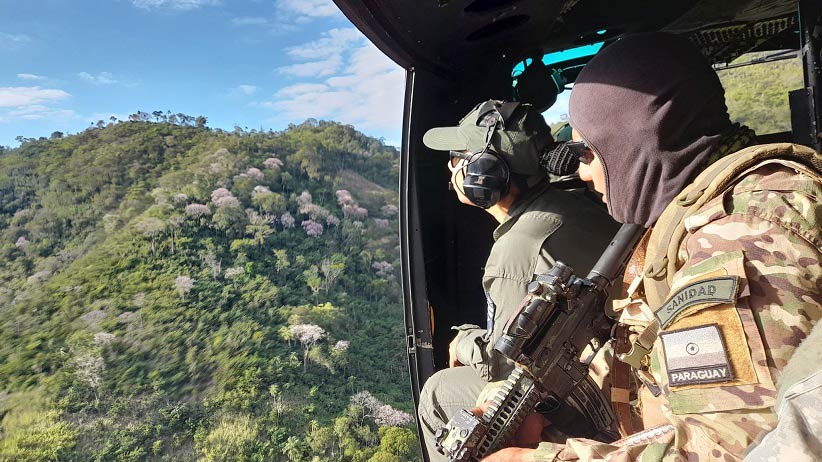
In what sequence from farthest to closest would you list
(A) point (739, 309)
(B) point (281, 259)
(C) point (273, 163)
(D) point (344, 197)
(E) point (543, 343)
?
(C) point (273, 163) → (D) point (344, 197) → (B) point (281, 259) → (E) point (543, 343) → (A) point (739, 309)

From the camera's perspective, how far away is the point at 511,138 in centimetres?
236

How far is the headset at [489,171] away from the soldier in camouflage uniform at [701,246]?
0.85 metres

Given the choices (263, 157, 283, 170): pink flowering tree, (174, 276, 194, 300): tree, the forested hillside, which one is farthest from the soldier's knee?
(263, 157, 283, 170): pink flowering tree

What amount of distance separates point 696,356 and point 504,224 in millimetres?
1450

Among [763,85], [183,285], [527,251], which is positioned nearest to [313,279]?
[183,285]

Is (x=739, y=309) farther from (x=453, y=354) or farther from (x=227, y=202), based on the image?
(x=227, y=202)

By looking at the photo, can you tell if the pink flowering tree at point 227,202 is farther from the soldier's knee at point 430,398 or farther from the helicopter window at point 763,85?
the soldier's knee at point 430,398

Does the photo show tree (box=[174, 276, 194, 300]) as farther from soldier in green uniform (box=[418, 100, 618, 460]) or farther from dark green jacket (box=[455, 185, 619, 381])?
dark green jacket (box=[455, 185, 619, 381])

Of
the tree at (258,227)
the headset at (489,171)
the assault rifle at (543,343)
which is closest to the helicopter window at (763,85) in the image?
the headset at (489,171)

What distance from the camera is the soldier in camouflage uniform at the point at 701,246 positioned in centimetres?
84

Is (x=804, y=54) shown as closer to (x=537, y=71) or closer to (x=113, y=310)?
(x=537, y=71)

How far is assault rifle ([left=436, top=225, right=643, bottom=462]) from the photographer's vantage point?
1.64 metres

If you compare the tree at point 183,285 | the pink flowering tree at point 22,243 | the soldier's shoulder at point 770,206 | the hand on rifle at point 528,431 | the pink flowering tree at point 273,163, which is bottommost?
the tree at point 183,285

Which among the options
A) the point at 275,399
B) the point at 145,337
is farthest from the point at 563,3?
the point at 145,337
